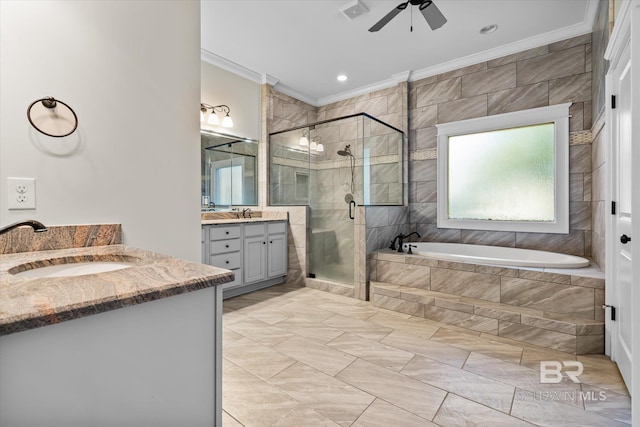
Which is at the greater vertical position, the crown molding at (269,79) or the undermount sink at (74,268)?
the crown molding at (269,79)

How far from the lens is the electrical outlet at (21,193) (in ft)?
3.80

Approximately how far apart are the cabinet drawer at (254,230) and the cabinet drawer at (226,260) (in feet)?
0.87

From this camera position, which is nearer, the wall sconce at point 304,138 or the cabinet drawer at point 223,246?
the cabinet drawer at point 223,246

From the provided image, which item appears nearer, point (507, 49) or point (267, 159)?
point (507, 49)

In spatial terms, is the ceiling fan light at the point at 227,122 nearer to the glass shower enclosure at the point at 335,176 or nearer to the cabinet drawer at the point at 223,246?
the glass shower enclosure at the point at 335,176

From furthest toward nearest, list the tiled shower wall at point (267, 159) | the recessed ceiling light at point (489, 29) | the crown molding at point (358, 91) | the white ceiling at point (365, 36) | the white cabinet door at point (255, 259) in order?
the crown molding at point (358, 91)
the tiled shower wall at point (267, 159)
the white cabinet door at point (255, 259)
the recessed ceiling light at point (489, 29)
the white ceiling at point (365, 36)

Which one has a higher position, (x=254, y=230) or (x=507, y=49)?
(x=507, y=49)

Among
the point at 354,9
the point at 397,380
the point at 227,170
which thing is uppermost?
the point at 354,9

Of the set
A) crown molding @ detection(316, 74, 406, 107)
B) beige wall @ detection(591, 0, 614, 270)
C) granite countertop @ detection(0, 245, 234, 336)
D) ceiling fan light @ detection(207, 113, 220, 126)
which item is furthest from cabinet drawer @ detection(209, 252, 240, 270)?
beige wall @ detection(591, 0, 614, 270)

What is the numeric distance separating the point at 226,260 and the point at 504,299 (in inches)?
106

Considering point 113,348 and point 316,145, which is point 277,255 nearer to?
point 316,145

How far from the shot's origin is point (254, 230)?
12.1ft

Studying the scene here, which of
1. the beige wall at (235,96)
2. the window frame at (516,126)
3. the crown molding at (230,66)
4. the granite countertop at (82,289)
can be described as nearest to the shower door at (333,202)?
the beige wall at (235,96)

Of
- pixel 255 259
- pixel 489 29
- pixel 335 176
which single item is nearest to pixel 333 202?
pixel 335 176
